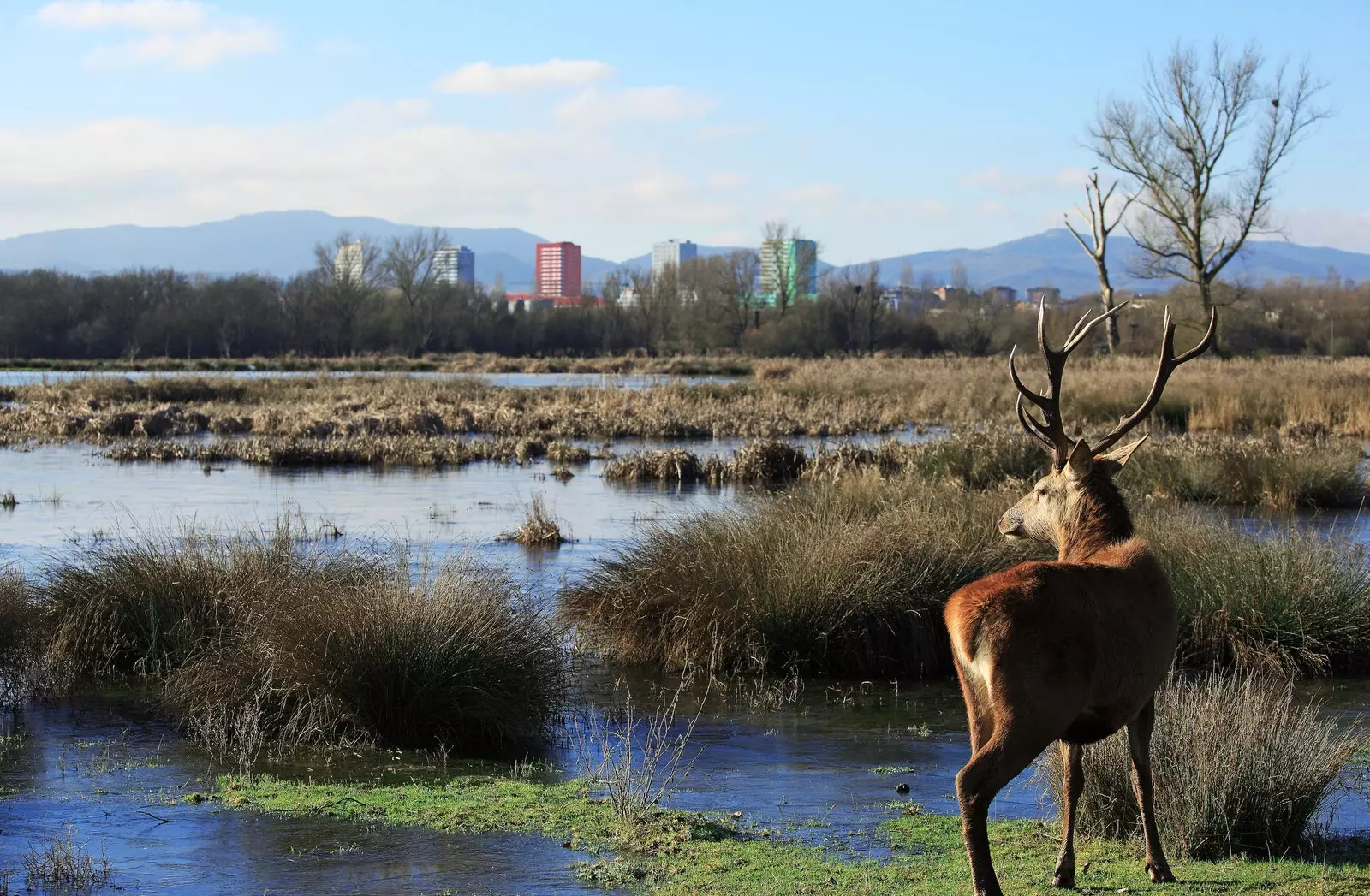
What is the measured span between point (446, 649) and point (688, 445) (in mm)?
21685

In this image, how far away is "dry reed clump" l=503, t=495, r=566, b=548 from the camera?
620 inches

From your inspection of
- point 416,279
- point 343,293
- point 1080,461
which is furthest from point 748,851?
point 416,279

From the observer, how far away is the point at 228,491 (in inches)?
834

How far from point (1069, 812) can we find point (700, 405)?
30841mm

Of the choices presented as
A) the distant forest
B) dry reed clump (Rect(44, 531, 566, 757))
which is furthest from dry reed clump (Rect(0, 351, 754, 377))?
dry reed clump (Rect(44, 531, 566, 757))

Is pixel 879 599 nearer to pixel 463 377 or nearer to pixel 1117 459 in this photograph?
pixel 1117 459

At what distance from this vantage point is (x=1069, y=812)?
5.51 meters

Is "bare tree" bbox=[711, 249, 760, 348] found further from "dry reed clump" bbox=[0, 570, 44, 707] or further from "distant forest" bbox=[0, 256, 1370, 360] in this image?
"dry reed clump" bbox=[0, 570, 44, 707]

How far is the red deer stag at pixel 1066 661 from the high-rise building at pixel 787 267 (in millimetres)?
88814

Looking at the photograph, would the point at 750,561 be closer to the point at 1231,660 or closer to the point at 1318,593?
the point at 1231,660

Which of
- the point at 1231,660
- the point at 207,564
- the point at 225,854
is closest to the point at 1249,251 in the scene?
the point at 1231,660

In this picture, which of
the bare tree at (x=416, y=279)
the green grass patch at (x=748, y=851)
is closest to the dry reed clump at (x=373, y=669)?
the green grass patch at (x=748, y=851)

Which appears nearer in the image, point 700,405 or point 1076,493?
point 1076,493

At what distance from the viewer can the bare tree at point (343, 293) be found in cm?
8675
